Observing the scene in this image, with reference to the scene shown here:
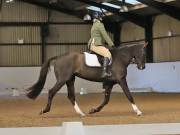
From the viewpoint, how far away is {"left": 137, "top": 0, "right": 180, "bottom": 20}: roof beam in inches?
1025

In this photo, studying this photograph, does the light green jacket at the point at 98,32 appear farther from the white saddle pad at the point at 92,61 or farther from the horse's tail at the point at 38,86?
the horse's tail at the point at 38,86

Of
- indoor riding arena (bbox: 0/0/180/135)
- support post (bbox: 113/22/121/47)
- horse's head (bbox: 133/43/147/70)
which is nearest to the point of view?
horse's head (bbox: 133/43/147/70)

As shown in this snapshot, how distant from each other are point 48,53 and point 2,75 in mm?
3728

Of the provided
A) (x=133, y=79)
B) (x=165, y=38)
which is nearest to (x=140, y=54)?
(x=165, y=38)

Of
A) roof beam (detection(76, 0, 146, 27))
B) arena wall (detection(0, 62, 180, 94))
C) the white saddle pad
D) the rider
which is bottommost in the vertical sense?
arena wall (detection(0, 62, 180, 94))

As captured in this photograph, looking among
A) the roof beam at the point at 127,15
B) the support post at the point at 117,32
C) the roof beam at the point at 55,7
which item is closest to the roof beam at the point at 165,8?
the roof beam at the point at 127,15

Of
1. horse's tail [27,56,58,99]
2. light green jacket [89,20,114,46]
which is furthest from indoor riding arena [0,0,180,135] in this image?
light green jacket [89,20,114,46]

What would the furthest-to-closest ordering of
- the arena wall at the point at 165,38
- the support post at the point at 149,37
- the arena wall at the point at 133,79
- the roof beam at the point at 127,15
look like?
the roof beam at the point at 127,15, the support post at the point at 149,37, the arena wall at the point at 165,38, the arena wall at the point at 133,79

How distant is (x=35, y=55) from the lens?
107ft

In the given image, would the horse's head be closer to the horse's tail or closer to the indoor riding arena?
the horse's tail

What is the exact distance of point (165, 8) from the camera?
26.2 metres

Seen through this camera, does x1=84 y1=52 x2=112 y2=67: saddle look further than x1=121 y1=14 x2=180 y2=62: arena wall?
No

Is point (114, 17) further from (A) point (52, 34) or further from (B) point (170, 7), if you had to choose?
(B) point (170, 7)

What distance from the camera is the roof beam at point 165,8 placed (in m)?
26.0
